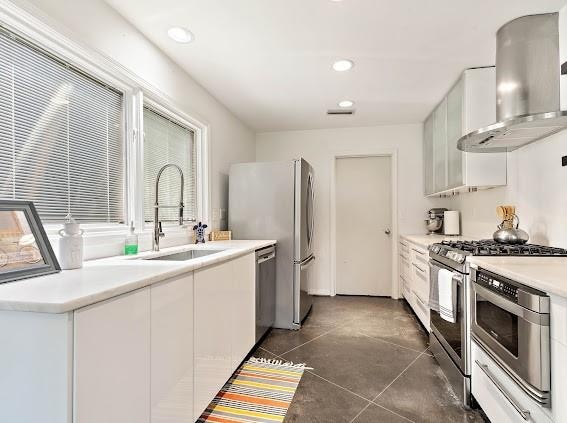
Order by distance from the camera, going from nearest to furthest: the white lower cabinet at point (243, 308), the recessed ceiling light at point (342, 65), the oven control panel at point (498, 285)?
the oven control panel at point (498, 285) < the white lower cabinet at point (243, 308) < the recessed ceiling light at point (342, 65)

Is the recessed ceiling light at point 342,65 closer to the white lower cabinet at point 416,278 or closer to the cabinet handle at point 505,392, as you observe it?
the white lower cabinet at point 416,278

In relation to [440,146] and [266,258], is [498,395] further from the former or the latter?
[440,146]

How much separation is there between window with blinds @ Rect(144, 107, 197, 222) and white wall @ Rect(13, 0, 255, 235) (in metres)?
0.21

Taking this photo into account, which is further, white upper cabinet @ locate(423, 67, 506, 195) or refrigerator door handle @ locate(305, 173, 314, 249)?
refrigerator door handle @ locate(305, 173, 314, 249)

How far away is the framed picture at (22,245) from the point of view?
123cm

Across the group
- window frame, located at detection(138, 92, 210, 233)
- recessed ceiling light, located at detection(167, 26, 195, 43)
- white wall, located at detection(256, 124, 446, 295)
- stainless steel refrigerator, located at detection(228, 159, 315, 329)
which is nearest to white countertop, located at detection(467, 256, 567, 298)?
stainless steel refrigerator, located at detection(228, 159, 315, 329)

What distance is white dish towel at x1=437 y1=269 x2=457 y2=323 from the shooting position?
2113 millimetres

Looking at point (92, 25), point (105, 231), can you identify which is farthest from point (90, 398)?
point (92, 25)

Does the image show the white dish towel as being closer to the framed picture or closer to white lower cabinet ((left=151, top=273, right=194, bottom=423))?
white lower cabinet ((left=151, top=273, right=194, bottom=423))

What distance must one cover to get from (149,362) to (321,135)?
398cm

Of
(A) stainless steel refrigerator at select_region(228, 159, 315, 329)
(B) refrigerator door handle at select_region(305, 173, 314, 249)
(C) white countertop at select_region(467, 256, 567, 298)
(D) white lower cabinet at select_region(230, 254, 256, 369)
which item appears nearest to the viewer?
(C) white countertop at select_region(467, 256, 567, 298)

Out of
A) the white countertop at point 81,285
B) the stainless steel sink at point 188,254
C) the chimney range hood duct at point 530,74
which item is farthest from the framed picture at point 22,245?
the chimney range hood duct at point 530,74

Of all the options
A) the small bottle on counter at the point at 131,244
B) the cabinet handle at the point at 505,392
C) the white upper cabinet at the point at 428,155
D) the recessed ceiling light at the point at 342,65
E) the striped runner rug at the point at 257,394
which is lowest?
the striped runner rug at the point at 257,394

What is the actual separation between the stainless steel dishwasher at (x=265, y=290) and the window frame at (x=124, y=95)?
0.76 metres
